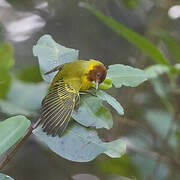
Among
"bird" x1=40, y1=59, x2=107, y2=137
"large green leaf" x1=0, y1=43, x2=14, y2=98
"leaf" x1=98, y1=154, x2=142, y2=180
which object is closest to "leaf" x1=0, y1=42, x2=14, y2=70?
"large green leaf" x1=0, y1=43, x2=14, y2=98

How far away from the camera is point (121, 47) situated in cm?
233

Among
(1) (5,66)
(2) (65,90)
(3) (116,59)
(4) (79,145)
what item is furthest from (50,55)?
(3) (116,59)

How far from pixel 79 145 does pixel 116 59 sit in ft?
4.82

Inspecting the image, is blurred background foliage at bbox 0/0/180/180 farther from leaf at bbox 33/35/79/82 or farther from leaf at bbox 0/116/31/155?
leaf at bbox 0/116/31/155

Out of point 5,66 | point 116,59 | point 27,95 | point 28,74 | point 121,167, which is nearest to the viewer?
point 5,66

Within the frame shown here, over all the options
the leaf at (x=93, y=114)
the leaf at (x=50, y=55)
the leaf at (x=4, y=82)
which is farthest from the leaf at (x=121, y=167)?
the leaf at (x=93, y=114)

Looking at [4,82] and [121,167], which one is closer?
[4,82]

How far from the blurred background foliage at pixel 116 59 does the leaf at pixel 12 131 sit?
3.12 ft

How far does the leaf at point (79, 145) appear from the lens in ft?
2.51

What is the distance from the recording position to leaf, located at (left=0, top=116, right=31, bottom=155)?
762mm

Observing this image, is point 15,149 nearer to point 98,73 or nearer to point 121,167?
point 98,73

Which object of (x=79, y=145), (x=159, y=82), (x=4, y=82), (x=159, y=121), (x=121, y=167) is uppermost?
(x=79, y=145)

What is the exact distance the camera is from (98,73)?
84 cm

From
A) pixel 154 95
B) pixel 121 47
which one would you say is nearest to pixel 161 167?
pixel 154 95
